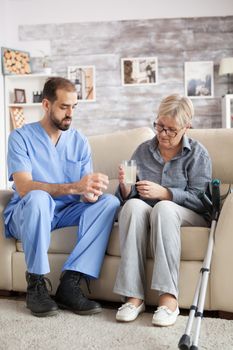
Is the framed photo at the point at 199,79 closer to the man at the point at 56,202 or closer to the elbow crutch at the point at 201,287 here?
the man at the point at 56,202

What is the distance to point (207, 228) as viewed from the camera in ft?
7.97

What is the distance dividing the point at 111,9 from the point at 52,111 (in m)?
3.95

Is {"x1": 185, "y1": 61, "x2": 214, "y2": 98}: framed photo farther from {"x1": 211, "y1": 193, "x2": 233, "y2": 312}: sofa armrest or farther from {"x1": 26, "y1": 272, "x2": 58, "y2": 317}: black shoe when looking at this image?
{"x1": 26, "y1": 272, "x2": 58, "y2": 317}: black shoe

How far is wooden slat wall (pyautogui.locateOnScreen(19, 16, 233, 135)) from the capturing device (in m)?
6.24

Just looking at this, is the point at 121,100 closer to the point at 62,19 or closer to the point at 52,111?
the point at 62,19

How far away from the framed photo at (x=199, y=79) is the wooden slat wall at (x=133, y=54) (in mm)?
57

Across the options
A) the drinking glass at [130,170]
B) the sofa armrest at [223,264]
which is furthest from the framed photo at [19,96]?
the sofa armrest at [223,264]

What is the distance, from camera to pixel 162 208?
2.37 metres

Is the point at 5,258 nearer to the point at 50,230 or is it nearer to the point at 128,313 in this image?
the point at 50,230

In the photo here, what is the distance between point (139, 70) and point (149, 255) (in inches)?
165

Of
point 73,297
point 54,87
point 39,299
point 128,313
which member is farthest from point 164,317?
point 54,87

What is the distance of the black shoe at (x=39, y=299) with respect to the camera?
95.2 inches

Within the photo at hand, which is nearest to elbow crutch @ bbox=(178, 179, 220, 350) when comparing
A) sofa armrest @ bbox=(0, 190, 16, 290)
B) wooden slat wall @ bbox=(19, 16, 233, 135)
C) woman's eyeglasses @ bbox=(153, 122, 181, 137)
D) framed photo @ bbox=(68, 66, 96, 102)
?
woman's eyeglasses @ bbox=(153, 122, 181, 137)

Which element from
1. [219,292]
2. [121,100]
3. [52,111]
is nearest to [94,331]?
[219,292]
